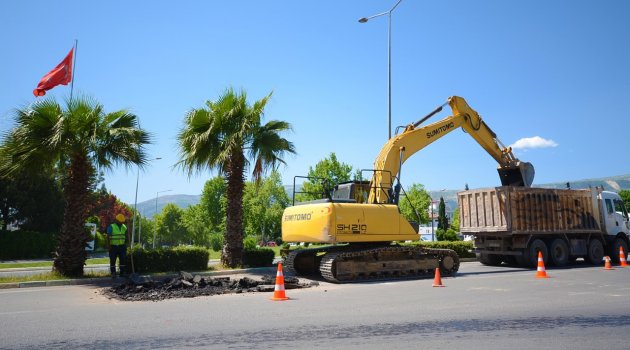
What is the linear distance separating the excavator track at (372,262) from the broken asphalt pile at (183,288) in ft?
3.99

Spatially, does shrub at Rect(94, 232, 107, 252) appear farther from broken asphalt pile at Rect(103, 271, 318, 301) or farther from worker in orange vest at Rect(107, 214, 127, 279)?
broken asphalt pile at Rect(103, 271, 318, 301)

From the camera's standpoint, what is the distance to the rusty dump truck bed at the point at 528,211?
16.8 meters

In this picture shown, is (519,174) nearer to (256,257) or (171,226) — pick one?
(256,257)

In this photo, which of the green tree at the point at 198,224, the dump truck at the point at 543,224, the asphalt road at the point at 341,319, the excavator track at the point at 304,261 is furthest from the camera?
the green tree at the point at 198,224

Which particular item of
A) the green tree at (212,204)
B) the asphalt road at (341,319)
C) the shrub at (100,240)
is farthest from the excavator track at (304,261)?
the green tree at (212,204)

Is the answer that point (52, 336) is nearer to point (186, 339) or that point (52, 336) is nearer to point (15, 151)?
point (186, 339)

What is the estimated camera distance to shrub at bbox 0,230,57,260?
120ft

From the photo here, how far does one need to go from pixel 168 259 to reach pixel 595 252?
16.1m

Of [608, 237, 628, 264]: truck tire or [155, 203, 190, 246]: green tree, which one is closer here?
[608, 237, 628, 264]: truck tire

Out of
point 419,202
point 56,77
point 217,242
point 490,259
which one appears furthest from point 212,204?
point 490,259

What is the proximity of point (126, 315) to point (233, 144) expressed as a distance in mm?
8511

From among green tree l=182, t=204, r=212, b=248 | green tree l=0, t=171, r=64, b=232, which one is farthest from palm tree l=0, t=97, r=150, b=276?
green tree l=182, t=204, r=212, b=248

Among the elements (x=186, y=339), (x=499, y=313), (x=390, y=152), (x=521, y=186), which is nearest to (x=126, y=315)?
(x=186, y=339)

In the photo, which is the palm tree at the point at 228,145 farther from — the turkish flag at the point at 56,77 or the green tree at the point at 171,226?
the green tree at the point at 171,226
